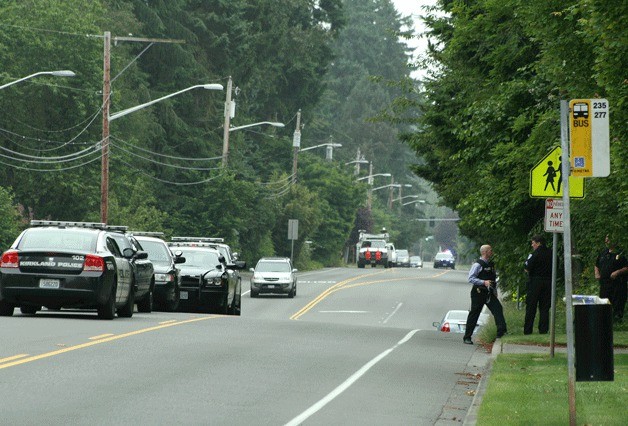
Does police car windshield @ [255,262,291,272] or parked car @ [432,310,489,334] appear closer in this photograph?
parked car @ [432,310,489,334]

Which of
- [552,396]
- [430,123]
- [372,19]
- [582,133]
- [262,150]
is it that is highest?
[372,19]

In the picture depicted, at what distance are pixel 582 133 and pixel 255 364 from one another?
615 centimetres

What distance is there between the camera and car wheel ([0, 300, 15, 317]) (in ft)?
82.4

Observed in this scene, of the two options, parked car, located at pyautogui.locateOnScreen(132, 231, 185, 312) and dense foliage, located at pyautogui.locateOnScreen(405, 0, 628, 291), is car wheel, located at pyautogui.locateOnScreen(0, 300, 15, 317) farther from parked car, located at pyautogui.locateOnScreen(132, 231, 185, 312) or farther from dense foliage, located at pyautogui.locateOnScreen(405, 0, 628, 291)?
dense foliage, located at pyautogui.locateOnScreen(405, 0, 628, 291)

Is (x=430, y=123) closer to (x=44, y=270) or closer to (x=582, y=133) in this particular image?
(x=44, y=270)

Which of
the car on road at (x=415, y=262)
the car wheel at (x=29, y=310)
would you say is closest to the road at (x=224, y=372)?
the car wheel at (x=29, y=310)

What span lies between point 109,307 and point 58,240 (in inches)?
56.3

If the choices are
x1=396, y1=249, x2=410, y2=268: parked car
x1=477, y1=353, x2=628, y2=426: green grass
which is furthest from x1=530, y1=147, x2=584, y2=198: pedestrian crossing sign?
x1=396, y1=249, x2=410, y2=268: parked car

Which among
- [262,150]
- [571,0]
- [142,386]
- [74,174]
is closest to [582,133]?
[142,386]

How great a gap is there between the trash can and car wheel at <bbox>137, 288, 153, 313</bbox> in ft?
56.9

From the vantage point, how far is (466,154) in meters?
30.1

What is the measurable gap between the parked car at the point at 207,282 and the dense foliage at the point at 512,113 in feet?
18.8

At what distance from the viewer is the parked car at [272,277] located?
59.3 meters

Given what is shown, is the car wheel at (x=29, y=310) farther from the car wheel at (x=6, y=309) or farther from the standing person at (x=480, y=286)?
the standing person at (x=480, y=286)
